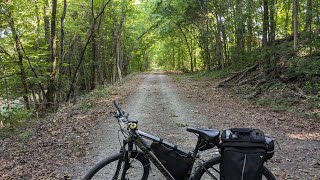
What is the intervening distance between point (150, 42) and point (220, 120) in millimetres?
33320

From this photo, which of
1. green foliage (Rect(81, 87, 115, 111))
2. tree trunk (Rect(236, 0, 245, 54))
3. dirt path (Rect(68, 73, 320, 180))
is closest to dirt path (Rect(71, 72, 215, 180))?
dirt path (Rect(68, 73, 320, 180))

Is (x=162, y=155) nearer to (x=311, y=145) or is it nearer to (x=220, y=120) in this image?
(x=311, y=145)

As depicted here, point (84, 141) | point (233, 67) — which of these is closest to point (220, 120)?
point (84, 141)

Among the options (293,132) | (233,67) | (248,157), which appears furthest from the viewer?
(233,67)

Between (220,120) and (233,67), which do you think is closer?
(220,120)

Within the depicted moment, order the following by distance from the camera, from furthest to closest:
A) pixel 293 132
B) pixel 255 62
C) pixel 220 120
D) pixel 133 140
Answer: pixel 255 62 < pixel 220 120 < pixel 293 132 < pixel 133 140

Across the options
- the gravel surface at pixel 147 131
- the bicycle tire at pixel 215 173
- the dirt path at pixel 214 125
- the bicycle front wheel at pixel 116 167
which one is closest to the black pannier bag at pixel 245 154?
the bicycle tire at pixel 215 173

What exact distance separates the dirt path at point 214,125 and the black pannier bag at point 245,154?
2.17m

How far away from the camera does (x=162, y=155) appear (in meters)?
3.73

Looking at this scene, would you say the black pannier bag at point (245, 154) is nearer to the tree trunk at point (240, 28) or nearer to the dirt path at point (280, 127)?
the dirt path at point (280, 127)

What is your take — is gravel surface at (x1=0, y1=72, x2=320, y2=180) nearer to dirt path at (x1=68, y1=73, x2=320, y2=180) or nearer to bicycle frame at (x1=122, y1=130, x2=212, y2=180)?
dirt path at (x1=68, y1=73, x2=320, y2=180)

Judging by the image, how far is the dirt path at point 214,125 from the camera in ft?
18.9

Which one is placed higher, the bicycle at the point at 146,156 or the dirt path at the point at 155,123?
the bicycle at the point at 146,156

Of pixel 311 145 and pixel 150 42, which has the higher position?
pixel 150 42
